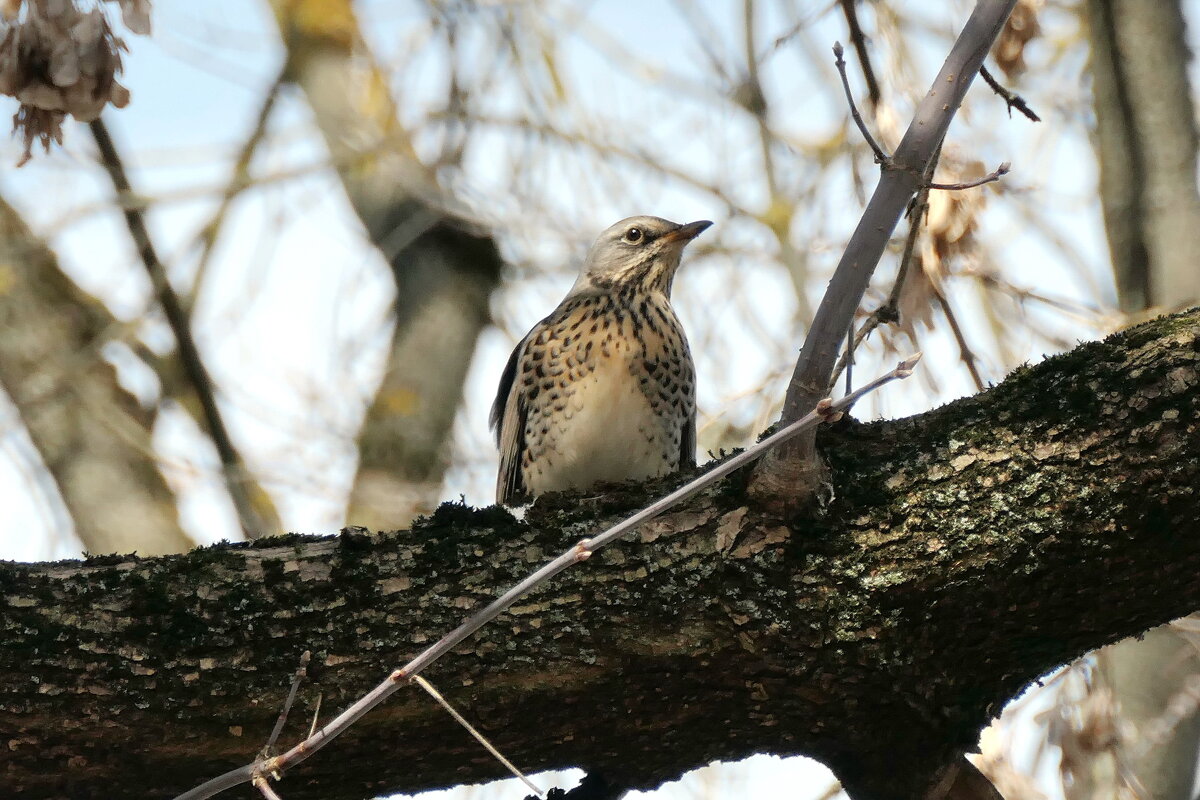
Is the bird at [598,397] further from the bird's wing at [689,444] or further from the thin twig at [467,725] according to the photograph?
the thin twig at [467,725]

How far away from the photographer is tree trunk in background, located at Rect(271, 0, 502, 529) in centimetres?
647

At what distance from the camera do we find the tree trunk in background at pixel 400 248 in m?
6.47

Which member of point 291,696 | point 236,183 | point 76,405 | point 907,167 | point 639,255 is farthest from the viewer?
point 236,183

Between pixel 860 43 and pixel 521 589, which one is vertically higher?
pixel 860 43

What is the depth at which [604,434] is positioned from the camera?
471 cm

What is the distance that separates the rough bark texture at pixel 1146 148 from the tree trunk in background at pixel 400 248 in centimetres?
317

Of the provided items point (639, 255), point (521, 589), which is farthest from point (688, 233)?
point (521, 589)

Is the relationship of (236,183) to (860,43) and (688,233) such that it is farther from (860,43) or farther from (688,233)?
(860,43)

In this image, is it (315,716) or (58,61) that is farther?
(58,61)

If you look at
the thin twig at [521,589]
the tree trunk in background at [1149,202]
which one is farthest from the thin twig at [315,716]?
the tree trunk in background at [1149,202]

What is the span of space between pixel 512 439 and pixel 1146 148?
2.55 metres

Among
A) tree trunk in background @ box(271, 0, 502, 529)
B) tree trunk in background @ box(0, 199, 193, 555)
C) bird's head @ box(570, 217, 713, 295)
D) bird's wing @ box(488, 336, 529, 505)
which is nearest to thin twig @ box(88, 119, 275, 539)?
tree trunk in background @ box(0, 199, 193, 555)

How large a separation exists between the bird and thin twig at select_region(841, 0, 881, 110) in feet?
4.08

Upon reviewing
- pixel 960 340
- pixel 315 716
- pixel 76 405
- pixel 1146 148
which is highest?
pixel 76 405
